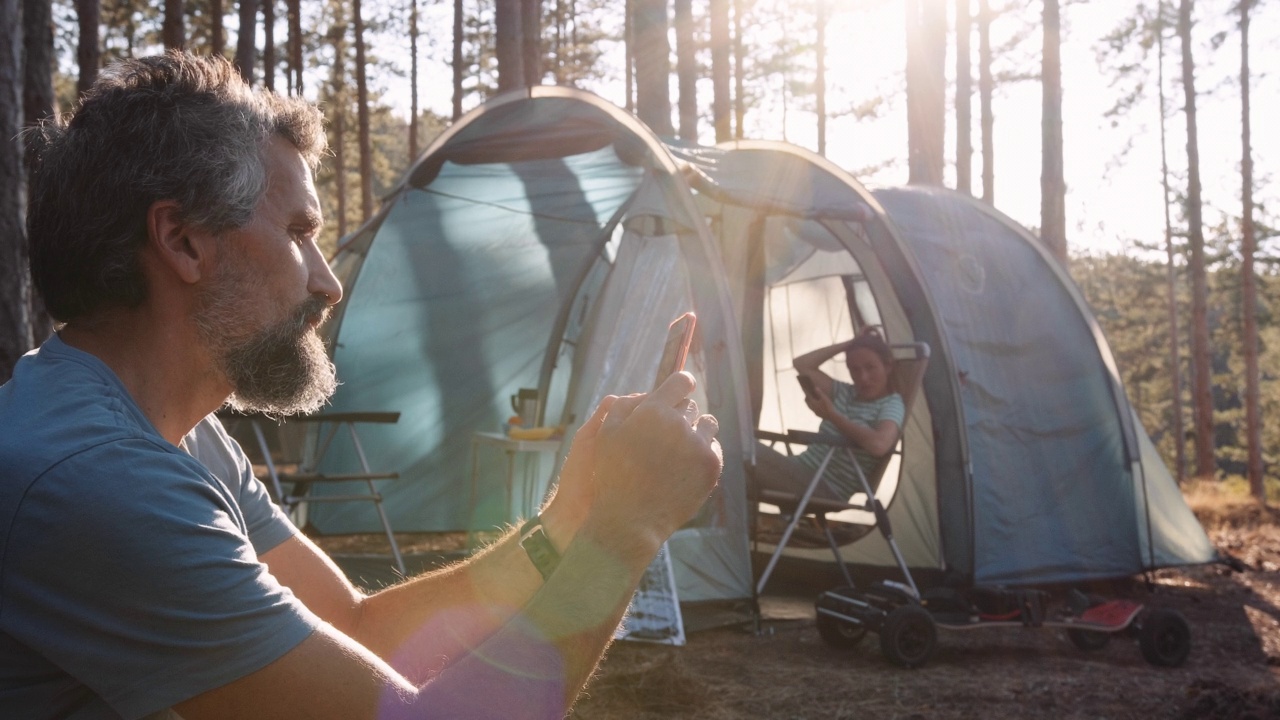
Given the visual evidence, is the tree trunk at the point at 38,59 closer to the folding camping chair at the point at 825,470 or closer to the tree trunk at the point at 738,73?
the folding camping chair at the point at 825,470

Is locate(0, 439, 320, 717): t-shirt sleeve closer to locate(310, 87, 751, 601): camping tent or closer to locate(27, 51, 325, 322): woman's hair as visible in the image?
locate(27, 51, 325, 322): woman's hair

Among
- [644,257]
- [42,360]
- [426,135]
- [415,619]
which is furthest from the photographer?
[426,135]

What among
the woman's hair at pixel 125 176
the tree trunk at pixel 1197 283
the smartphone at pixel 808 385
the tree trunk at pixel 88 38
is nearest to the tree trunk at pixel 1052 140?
the tree trunk at pixel 1197 283

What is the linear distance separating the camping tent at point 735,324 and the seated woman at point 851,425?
336mm

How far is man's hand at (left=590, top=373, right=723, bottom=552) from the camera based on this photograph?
53.5 inches

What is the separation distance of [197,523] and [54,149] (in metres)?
0.59

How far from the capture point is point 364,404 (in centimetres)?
717

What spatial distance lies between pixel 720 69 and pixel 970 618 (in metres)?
11.4

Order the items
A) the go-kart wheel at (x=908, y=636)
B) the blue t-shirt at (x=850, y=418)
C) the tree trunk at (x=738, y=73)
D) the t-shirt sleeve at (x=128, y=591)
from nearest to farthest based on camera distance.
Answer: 1. the t-shirt sleeve at (x=128, y=591)
2. the go-kart wheel at (x=908, y=636)
3. the blue t-shirt at (x=850, y=418)
4. the tree trunk at (x=738, y=73)

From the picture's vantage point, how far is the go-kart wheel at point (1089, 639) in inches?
197

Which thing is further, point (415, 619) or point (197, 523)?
point (415, 619)

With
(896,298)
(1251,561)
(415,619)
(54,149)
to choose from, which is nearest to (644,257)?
(896,298)

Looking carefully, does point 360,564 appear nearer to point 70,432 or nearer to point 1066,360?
point 1066,360

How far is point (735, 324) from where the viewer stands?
203 inches
